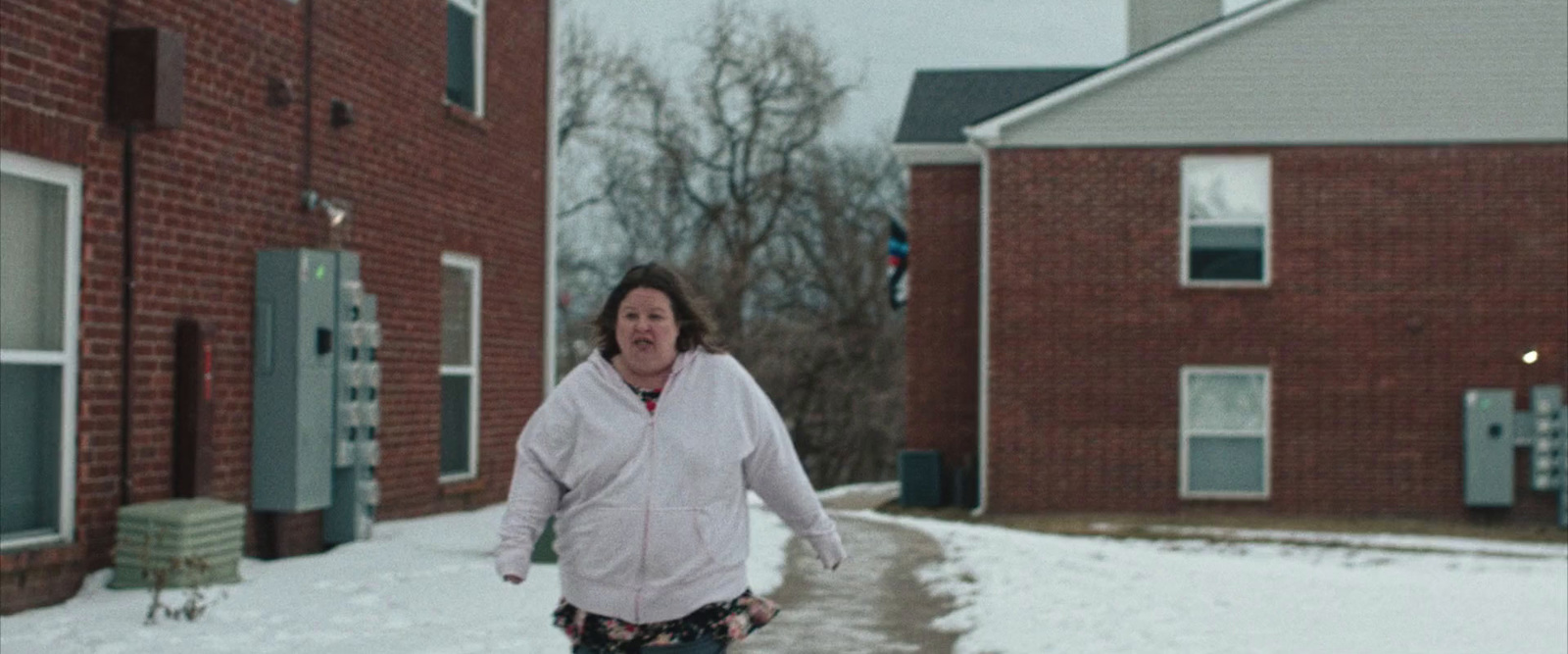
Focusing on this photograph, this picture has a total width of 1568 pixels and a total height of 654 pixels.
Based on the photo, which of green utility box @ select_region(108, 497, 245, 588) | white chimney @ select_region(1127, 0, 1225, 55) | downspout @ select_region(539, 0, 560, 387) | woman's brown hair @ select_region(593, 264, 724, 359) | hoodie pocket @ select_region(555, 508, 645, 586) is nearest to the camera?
hoodie pocket @ select_region(555, 508, 645, 586)

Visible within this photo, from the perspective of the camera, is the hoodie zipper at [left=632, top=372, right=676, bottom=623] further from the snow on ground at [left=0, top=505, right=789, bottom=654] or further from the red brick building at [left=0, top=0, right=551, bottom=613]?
the red brick building at [left=0, top=0, right=551, bottom=613]

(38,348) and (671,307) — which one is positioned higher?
(671,307)

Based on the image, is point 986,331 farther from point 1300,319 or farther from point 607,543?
point 607,543

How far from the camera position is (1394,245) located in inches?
794

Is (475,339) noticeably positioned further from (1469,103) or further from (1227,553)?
(1469,103)

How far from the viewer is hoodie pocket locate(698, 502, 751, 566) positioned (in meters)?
4.58

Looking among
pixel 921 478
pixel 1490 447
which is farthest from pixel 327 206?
pixel 1490 447

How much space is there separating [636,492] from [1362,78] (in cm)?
1730

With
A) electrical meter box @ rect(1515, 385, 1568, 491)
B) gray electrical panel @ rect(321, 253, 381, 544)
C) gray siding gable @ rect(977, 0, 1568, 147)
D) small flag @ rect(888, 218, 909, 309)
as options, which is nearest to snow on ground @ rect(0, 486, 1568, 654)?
gray electrical panel @ rect(321, 253, 381, 544)

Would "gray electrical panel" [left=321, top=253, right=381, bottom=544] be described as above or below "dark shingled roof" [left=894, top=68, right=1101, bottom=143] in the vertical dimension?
below

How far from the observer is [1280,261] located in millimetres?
20359

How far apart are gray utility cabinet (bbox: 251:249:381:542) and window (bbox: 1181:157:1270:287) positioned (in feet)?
38.8

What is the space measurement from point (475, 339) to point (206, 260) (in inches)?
172

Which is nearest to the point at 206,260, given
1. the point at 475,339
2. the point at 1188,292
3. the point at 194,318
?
the point at 194,318
